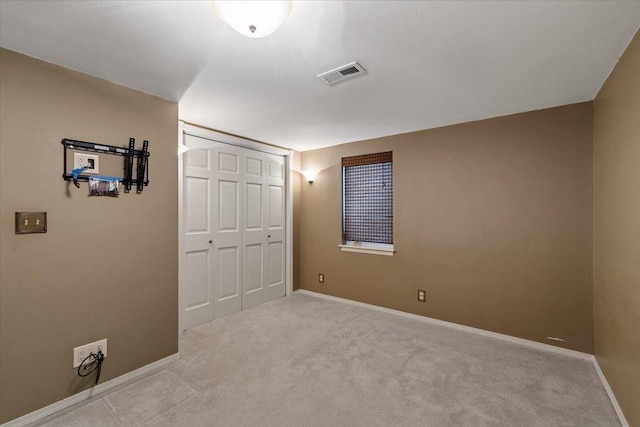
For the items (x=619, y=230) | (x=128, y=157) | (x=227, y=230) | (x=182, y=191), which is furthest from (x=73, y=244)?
(x=619, y=230)

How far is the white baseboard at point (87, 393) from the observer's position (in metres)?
1.75

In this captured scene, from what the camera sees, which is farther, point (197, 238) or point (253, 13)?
point (197, 238)

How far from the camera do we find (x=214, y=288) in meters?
3.39

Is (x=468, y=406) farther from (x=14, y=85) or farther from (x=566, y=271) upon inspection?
(x=14, y=85)

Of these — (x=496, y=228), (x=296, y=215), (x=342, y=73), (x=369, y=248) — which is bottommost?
(x=369, y=248)

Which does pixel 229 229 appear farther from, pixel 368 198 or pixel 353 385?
pixel 353 385

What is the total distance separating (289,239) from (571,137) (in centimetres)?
334

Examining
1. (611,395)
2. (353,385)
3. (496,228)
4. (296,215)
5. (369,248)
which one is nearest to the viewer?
(611,395)

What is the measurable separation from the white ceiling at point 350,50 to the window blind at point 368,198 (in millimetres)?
1143

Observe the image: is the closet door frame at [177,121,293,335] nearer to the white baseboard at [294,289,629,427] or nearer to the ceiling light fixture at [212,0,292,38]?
the white baseboard at [294,289,629,427]

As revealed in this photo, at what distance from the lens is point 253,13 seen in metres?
1.23

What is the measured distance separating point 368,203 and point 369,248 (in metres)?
0.59

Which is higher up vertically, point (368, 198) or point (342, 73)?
point (342, 73)

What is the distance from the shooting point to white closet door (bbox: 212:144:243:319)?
3.42 m
